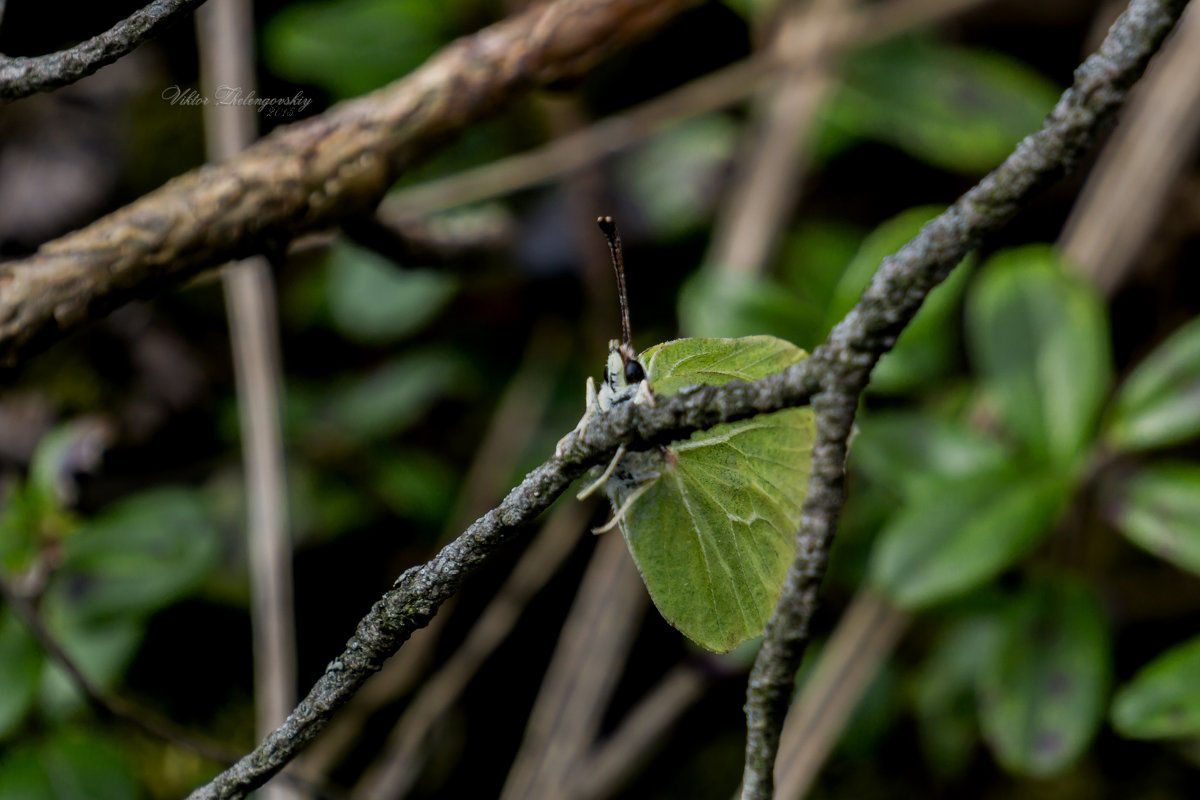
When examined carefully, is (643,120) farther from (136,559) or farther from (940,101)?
(136,559)

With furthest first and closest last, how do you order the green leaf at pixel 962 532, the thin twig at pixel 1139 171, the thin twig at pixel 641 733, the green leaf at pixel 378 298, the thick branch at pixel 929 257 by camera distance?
the green leaf at pixel 378 298 → the thin twig at pixel 1139 171 → the thin twig at pixel 641 733 → the green leaf at pixel 962 532 → the thick branch at pixel 929 257

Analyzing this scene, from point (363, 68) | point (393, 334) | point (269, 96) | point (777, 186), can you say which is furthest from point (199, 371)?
point (777, 186)

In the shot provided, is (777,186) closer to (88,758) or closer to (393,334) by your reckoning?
(393,334)

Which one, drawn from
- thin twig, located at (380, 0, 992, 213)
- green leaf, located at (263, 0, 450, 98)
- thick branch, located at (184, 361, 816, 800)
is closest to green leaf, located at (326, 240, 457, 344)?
thin twig, located at (380, 0, 992, 213)

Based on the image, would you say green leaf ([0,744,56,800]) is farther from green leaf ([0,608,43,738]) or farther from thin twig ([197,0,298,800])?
thin twig ([197,0,298,800])

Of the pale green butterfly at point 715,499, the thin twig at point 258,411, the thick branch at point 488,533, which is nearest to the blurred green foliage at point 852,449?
the thin twig at point 258,411

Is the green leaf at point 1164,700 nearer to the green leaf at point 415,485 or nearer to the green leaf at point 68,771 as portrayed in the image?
the green leaf at point 415,485
